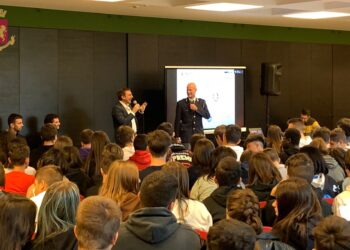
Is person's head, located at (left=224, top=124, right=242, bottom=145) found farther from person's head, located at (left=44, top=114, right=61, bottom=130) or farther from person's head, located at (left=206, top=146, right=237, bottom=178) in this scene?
person's head, located at (left=44, top=114, right=61, bottom=130)

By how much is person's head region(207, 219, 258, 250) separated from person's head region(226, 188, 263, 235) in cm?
74

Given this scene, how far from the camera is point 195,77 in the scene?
10.9 m

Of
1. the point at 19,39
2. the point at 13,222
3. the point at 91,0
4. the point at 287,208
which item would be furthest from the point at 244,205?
the point at 19,39

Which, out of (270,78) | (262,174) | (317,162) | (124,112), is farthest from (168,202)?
(270,78)

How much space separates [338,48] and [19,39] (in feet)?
25.4

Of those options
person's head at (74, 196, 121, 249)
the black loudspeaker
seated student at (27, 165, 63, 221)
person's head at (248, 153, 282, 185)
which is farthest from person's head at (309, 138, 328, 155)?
the black loudspeaker

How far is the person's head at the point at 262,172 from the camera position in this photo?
178 inches

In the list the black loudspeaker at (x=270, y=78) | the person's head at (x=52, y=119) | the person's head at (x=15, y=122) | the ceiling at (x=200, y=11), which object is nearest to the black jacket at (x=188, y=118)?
the ceiling at (x=200, y=11)

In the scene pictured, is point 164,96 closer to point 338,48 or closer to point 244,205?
point 338,48

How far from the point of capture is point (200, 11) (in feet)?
33.4

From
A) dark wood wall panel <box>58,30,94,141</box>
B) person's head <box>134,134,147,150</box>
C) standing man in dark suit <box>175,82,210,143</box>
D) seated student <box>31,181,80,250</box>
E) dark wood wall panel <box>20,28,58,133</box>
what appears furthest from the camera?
dark wood wall panel <box>58,30,94,141</box>

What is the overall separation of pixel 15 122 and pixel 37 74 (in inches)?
48.8

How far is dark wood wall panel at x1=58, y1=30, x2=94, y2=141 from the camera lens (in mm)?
9781

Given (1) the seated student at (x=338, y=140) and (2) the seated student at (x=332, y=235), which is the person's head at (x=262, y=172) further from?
(1) the seated student at (x=338, y=140)
